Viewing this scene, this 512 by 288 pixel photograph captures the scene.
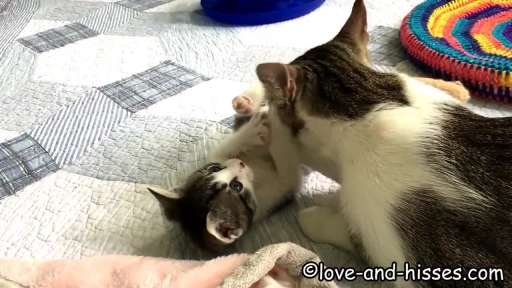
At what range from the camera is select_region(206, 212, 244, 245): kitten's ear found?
2.76 feet

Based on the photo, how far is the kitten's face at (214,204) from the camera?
2.82ft

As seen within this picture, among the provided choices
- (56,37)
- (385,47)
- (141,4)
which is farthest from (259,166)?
(141,4)

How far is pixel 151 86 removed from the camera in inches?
55.1

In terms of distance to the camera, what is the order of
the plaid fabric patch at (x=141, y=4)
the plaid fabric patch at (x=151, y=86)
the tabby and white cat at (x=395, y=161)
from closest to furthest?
the tabby and white cat at (x=395, y=161), the plaid fabric patch at (x=151, y=86), the plaid fabric patch at (x=141, y=4)

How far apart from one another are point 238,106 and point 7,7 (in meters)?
1.30

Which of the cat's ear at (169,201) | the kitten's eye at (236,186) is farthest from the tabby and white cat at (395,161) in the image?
the cat's ear at (169,201)

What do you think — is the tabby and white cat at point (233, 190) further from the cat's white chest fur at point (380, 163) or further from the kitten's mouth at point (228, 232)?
the cat's white chest fur at point (380, 163)

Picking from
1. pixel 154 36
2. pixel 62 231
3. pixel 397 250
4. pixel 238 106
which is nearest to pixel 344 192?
pixel 397 250

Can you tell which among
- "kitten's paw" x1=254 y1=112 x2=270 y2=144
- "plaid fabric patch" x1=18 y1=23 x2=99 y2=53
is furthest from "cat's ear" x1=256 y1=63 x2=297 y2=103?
"plaid fabric patch" x1=18 y1=23 x2=99 y2=53

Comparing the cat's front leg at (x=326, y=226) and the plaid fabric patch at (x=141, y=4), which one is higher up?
the cat's front leg at (x=326, y=226)

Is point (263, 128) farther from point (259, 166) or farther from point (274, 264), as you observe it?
point (274, 264)

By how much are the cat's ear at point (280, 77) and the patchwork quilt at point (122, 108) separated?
25 cm

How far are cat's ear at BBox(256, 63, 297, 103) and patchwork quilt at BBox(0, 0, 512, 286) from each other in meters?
0.25

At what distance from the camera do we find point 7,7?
196 cm
